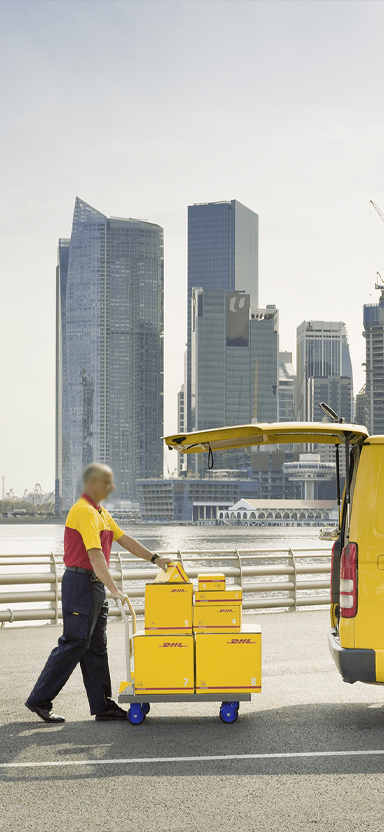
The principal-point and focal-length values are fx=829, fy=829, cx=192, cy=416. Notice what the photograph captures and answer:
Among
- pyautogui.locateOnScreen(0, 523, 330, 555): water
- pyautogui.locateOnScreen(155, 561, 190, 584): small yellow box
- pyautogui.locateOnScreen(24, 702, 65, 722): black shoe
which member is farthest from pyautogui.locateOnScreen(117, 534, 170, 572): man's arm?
pyautogui.locateOnScreen(0, 523, 330, 555): water

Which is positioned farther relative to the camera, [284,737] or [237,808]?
[284,737]

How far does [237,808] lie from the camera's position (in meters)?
4.37

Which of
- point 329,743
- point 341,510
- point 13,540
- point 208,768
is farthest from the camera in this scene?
point 13,540

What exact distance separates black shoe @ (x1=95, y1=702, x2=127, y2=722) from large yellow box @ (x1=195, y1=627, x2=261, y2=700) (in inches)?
27.1

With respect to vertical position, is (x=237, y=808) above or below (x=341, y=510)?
below

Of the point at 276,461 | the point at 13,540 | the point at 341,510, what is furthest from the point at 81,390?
the point at 341,510

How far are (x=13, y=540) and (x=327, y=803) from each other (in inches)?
4212

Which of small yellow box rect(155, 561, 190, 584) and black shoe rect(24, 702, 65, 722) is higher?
small yellow box rect(155, 561, 190, 584)

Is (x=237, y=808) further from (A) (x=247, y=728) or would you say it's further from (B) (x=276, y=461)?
(B) (x=276, y=461)

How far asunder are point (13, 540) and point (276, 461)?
86.4 meters

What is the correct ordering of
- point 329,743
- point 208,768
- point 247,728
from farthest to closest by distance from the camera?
point 247,728
point 329,743
point 208,768

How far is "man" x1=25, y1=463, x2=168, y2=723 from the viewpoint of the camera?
6.09m

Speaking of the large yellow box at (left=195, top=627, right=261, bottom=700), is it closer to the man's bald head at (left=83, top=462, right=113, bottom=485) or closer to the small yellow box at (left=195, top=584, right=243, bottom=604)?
the small yellow box at (left=195, top=584, right=243, bottom=604)

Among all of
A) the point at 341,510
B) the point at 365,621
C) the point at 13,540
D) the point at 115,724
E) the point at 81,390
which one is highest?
the point at 81,390
